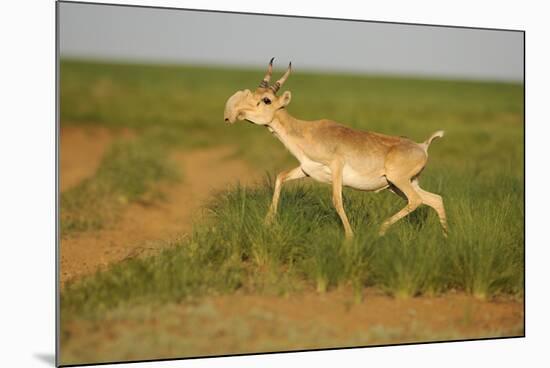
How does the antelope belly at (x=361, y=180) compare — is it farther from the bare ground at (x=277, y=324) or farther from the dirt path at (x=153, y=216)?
the dirt path at (x=153, y=216)

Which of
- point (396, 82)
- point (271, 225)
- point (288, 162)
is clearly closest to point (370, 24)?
point (271, 225)

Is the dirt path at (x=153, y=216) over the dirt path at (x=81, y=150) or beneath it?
beneath

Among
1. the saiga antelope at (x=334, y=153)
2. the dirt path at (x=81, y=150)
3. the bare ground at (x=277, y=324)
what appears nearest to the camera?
the bare ground at (x=277, y=324)

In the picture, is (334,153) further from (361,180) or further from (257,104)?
(257,104)

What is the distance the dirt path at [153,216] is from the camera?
1085 cm

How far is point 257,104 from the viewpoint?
8.94 meters

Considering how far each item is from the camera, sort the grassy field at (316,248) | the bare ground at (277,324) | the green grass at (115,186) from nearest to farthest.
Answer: the bare ground at (277,324) → the grassy field at (316,248) → the green grass at (115,186)

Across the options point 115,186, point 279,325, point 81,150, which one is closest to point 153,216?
point 115,186

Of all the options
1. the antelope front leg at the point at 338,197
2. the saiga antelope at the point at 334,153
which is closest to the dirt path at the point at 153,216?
the saiga antelope at the point at 334,153

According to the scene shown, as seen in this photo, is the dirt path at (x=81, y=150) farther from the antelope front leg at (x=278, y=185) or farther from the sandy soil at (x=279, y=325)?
the sandy soil at (x=279, y=325)

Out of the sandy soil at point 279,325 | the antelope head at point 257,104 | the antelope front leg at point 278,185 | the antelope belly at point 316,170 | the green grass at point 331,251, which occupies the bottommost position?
the sandy soil at point 279,325

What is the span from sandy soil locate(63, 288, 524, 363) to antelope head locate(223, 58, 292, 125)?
1.85m

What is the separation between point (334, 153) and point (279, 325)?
1966 mm

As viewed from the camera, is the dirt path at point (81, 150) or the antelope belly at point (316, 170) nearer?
the antelope belly at point (316, 170)
